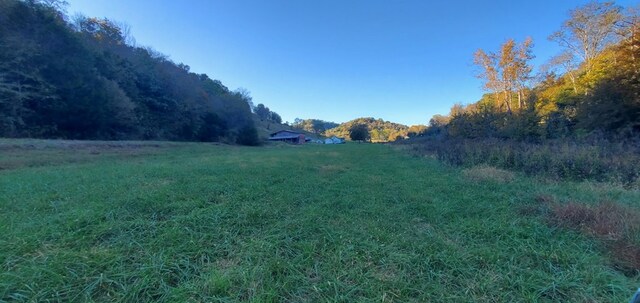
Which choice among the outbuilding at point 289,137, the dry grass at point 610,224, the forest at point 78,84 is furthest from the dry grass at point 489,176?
the outbuilding at point 289,137

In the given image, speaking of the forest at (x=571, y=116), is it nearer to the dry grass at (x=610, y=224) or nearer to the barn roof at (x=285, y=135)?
the dry grass at (x=610, y=224)

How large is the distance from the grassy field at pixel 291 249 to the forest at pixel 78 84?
753 inches

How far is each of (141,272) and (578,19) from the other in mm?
32837

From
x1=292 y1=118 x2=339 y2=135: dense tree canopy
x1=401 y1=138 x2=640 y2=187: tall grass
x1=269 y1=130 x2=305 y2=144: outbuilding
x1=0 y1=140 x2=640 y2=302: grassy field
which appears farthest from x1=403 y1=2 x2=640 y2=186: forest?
x1=292 y1=118 x2=339 y2=135: dense tree canopy

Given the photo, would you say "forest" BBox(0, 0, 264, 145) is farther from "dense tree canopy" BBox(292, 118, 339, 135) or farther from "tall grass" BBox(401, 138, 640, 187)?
"dense tree canopy" BBox(292, 118, 339, 135)

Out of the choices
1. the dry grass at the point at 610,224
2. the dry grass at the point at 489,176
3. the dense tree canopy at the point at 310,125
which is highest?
the dense tree canopy at the point at 310,125

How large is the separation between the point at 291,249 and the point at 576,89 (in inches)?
1170

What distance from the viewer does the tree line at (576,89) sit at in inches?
431

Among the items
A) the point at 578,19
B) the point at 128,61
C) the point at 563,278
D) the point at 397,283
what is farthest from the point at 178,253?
the point at 128,61

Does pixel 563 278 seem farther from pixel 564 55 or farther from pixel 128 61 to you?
pixel 128 61

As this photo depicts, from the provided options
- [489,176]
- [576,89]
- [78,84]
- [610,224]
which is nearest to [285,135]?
[78,84]

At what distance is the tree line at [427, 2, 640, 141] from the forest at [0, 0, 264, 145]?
31.7 meters

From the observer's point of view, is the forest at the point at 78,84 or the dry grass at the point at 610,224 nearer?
the dry grass at the point at 610,224

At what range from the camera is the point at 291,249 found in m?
2.65
